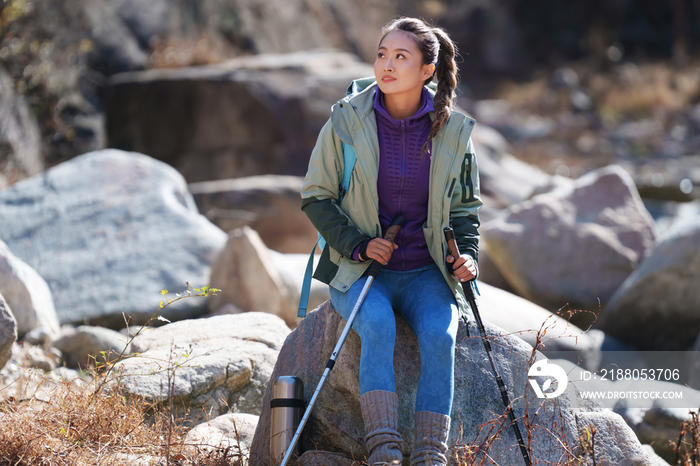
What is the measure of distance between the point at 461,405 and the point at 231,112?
27.4ft

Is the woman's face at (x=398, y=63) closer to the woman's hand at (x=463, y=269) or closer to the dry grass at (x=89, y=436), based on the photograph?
the woman's hand at (x=463, y=269)

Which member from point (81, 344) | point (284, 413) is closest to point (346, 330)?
point (284, 413)

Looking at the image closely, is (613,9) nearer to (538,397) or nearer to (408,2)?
(408,2)

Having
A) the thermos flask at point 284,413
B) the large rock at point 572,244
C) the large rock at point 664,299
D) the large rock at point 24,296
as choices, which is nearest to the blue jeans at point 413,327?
the thermos flask at point 284,413

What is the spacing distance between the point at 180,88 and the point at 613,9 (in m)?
20.4

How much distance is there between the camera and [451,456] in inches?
119

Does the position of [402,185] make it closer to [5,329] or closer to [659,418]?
[5,329]

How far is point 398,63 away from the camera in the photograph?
325 cm

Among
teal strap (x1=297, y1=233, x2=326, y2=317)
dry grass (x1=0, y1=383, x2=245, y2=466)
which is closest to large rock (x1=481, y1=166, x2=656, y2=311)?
teal strap (x1=297, y1=233, x2=326, y2=317)

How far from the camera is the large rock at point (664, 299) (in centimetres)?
636

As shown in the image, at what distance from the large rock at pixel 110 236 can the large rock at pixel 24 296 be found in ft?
2.14

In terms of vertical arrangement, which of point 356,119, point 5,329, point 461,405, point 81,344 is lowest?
point 81,344

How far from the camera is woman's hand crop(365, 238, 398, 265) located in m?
3.07

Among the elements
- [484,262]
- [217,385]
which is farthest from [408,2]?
[217,385]
